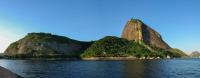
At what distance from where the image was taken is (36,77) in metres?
75.4

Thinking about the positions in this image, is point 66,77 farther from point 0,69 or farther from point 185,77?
point 0,69

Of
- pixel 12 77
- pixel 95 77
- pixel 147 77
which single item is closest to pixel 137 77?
pixel 147 77

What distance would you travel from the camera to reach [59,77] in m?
77.8

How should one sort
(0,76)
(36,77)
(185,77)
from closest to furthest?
(0,76) < (36,77) < (185,77)

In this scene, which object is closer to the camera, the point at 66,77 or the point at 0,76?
the point at 0,76

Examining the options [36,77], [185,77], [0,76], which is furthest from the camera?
[185,77]

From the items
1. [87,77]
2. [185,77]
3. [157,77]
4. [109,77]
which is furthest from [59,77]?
[185,77]

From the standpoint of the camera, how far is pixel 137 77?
77.2 meters

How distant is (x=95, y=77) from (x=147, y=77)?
13.7 meters

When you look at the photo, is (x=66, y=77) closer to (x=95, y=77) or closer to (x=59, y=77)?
(x=59, y=77)

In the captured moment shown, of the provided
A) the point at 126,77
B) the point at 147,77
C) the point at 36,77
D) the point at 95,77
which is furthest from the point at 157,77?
the point at 36,77

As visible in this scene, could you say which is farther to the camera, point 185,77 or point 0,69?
point 185,77

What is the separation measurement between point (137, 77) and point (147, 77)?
269 centimetres

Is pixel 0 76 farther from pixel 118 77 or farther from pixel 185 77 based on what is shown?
pixel 185 77
